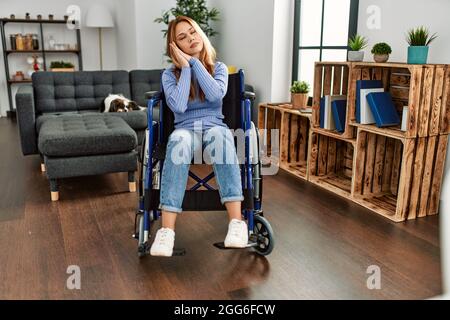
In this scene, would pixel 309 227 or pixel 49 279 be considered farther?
pixel 309 227

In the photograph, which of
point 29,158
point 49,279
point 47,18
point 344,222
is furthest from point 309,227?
point 47,18

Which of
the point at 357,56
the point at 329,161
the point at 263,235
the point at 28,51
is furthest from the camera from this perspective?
the point at 28,51

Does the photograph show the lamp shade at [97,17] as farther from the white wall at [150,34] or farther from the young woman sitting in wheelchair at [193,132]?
the young woman sitting in wheelchair at [193,132]

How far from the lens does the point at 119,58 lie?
653 cm

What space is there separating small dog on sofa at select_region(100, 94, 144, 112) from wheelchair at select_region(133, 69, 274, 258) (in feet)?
5.71

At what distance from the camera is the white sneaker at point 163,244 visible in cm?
179

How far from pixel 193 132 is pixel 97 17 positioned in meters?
4.79

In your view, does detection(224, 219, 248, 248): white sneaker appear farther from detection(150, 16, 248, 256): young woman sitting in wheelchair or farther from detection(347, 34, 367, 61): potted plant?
detection(347, 34, 367, 61): potted plant

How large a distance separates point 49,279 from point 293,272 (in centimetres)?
105

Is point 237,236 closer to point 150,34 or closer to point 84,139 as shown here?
point 84,139

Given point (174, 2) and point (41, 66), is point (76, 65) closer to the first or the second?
point (41, 66)

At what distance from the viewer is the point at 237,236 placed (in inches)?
72.4

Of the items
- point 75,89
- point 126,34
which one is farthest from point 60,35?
point 75,89

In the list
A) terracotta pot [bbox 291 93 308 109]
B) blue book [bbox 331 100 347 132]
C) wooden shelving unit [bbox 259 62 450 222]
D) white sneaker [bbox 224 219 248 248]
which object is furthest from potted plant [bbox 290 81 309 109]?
white sneaker [bbox 224 219 248 248]
